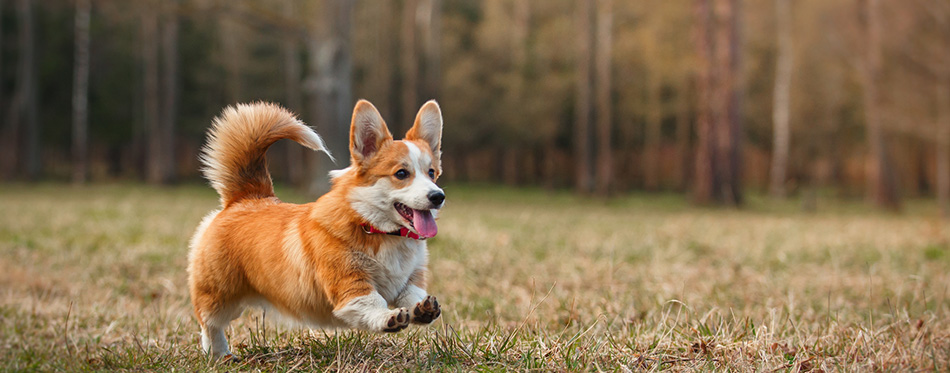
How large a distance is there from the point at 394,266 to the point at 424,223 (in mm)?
208

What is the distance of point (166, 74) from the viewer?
25375 mm

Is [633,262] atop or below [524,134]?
Result: below

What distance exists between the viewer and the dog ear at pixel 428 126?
2.64 m

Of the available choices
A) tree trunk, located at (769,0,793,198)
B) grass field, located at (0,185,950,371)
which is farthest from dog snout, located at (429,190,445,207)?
tree trunk, located at (769,0,793,198)

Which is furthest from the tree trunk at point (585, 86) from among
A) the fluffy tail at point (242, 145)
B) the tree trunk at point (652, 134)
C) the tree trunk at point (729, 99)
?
the fluffy tail at point (242, 145)

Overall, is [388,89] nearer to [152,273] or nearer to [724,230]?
[724,230]

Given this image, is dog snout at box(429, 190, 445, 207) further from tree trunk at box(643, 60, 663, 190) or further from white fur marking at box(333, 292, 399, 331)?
tree trunk at box(643, 60, 663, 190)

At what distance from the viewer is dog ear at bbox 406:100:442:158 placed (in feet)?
8.67

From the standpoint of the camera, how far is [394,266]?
248 cm

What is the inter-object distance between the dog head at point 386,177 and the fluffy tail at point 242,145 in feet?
1.60

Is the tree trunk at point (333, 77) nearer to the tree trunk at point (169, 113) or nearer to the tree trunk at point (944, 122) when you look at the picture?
the tree trunk at point (169, 113)

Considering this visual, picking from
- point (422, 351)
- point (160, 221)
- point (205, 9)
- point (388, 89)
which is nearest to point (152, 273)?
point (422, 351)

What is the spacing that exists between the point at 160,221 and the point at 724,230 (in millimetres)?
7776

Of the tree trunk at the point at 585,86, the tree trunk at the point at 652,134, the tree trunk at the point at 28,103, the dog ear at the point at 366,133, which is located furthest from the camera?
the tree trunk at the point at 652,134
